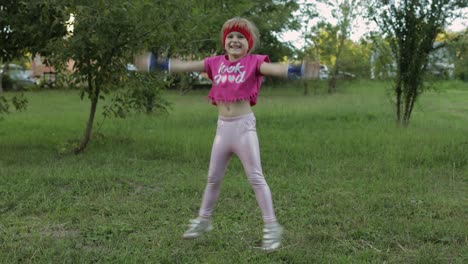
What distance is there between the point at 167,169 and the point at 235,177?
968 mm

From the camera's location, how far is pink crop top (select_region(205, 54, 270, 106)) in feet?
12.9

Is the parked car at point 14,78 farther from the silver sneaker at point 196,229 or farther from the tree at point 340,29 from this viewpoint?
the silver sneaker at point 196,229

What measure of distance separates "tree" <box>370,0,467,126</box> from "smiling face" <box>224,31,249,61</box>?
26.2 ft

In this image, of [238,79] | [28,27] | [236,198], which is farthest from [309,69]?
[28,27]

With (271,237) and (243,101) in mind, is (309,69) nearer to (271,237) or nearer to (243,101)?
Answer: (243,101)

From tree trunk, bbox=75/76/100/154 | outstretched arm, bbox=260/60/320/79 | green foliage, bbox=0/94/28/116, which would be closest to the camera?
outstretched arm, bbox=260/60/320/79

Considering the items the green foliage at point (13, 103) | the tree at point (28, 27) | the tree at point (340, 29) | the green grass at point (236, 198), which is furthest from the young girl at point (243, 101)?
the tree at point (340, 29)

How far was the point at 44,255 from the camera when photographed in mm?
3797

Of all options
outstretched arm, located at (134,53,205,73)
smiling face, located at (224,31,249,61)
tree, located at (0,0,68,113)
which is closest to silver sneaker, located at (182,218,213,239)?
outstretched arm, located at (134,53,205,73)

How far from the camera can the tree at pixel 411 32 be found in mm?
11008

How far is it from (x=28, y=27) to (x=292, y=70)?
16.3 ft

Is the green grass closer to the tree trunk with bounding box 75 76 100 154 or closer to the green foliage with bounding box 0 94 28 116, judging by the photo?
the tree trunk with bounding box 75 76 100 154

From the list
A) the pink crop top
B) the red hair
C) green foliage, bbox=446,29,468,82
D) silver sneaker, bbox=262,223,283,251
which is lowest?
silver sneaker, bbox=262,223,283,251

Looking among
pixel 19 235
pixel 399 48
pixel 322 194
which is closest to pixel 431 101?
pixel 399 48
